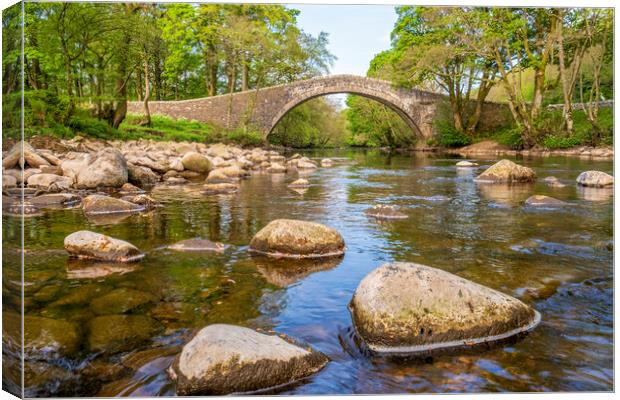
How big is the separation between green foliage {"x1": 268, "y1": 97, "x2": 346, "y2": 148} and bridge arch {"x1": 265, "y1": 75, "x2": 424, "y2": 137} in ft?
11.1

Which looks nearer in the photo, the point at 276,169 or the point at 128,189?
the point at 128,189

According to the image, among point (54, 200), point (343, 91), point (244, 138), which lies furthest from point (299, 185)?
point (343, 91)

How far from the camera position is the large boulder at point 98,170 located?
8.12 m

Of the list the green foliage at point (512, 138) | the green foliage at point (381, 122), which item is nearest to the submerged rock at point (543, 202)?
the green foliage at point (512, 138)

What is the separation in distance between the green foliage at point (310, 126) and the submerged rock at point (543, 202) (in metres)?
25.3

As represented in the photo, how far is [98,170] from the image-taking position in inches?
322

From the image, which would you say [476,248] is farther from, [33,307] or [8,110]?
[8,110]

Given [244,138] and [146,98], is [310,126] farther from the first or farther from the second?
[146,98]

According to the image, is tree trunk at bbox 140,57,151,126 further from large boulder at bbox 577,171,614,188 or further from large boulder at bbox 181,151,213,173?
large boulder at bbox 577,171,614,188

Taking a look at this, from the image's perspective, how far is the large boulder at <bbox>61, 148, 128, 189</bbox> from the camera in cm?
812

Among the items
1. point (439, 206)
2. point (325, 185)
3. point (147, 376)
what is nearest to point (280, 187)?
point (325, 185)

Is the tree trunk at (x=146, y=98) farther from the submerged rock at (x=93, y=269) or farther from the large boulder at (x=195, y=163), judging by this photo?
the submerged rock at (x=93, y=269)

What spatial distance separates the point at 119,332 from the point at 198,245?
1.81 meters

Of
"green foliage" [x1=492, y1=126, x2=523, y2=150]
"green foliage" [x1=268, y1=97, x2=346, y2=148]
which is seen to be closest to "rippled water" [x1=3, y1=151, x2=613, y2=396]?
"green foliage" [x1=492, y1=126, x2=523, y2=150]
